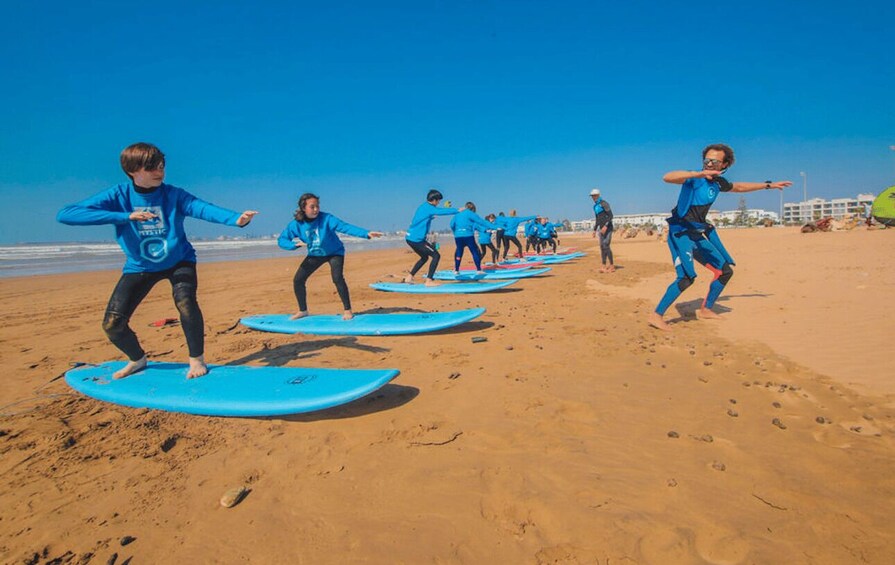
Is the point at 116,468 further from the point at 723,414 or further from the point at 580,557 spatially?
the point at 723,414

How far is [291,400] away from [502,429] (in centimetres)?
156

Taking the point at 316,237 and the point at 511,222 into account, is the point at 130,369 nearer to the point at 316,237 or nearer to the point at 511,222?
the point at 316,237

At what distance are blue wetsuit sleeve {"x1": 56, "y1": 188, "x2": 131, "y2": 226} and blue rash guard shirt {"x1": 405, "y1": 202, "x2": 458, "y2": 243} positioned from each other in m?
6.09


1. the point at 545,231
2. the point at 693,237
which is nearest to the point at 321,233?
the point at 693,237

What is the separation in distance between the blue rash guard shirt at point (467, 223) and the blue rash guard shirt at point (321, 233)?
4670 millimetres

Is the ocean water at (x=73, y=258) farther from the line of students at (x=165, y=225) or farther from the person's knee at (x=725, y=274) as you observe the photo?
the person's knee at (x=725, y=274)

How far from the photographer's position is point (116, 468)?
255 centimetres

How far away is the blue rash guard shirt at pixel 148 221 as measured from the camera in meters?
3.33

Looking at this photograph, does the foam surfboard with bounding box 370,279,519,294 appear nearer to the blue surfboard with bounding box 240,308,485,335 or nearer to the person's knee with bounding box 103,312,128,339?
the blue surfboard with bounding box 240,308,485,335

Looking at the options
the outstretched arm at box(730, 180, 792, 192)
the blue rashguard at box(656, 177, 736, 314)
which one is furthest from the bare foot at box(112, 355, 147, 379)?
the outstretched arm at box(730, 180, 792, 192)

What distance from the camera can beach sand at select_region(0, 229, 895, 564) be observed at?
A: 184 cm

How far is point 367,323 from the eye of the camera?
5793 millimetres

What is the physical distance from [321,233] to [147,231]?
2.72 meters

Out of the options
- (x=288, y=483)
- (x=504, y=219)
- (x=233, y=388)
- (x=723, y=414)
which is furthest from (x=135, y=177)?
(x=504, y=219)
